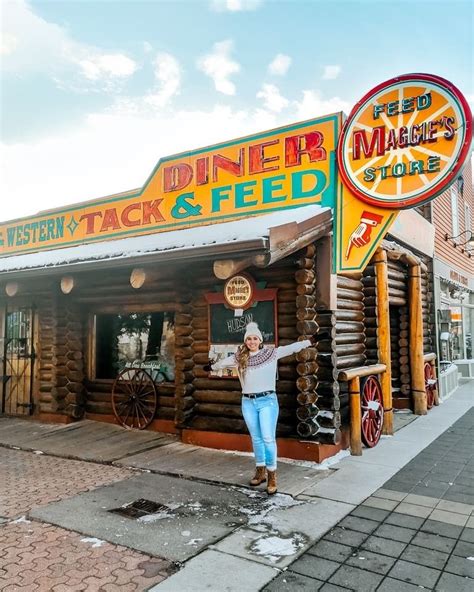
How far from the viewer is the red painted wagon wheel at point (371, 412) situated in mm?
7202

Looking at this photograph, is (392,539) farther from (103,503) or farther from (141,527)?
(103,503)

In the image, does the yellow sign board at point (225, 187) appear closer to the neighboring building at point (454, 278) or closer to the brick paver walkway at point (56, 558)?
the brick paver walkway at point (56, 558)

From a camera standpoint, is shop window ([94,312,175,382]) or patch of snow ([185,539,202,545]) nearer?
patch of snow ([185,539,202,545])

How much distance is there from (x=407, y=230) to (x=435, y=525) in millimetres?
7131

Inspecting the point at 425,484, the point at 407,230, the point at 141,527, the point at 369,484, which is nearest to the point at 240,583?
the point at 141,527

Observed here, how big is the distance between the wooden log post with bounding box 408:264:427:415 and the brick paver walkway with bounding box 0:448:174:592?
23.0 feet

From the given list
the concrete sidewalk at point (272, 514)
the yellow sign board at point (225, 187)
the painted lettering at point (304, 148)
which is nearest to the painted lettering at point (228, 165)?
the yellow sign board at point (225, 187)

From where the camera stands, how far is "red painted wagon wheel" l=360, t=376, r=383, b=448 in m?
7.20

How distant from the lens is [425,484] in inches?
219

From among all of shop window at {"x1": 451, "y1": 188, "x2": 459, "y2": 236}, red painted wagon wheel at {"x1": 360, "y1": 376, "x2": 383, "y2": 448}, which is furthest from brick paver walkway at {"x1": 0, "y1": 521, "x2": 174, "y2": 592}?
shop window at {"x1": 451, "y1": 188, "x2": 459, "y2": 236}

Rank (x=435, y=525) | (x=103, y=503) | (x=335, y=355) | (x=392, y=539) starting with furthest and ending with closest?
(x=335, y=355)
(x=103, y=503)
(x=435, y=525)
(x=392, y=539)

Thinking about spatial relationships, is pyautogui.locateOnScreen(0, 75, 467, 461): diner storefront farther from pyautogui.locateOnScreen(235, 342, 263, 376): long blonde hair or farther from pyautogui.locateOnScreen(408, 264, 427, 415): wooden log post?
pyautogui.locateOnScreen(235, 342, 263, 376): long blonde hair

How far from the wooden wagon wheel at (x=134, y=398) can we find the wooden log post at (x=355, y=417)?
3.57 meters

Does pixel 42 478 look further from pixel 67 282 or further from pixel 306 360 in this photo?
pixel 306 360
